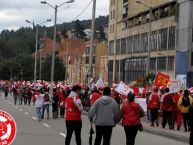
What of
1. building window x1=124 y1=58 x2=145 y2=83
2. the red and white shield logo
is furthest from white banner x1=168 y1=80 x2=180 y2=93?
building window x1=124 y1=58 x2=145 y2=83

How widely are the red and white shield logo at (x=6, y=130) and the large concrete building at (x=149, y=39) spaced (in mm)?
53678

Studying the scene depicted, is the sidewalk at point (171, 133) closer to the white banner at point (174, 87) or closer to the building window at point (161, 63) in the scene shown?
the white banner at point (174, 87)

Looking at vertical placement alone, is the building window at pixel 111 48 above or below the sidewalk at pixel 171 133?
above

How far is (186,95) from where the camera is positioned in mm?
24781

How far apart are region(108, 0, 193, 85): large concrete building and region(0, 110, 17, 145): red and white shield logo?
53678 millimetres

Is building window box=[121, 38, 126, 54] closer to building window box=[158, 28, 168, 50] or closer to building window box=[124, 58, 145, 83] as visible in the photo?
building window box=[124, 58, 145, 83]

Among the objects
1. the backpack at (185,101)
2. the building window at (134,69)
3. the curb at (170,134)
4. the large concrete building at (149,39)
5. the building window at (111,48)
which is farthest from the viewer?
the building window at (111,48)

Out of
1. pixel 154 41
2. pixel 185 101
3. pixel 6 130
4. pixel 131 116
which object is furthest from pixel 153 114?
pixel 154 41

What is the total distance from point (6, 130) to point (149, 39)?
58.3 m

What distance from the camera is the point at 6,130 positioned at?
9719mm

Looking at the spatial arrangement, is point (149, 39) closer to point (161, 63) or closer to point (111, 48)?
point (161, 63)

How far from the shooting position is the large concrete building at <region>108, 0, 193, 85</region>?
237 ft

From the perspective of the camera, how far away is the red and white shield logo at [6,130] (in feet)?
31.5

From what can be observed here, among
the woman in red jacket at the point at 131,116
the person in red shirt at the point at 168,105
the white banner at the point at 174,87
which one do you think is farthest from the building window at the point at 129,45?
the woman in red jacket at the point at 131,116
